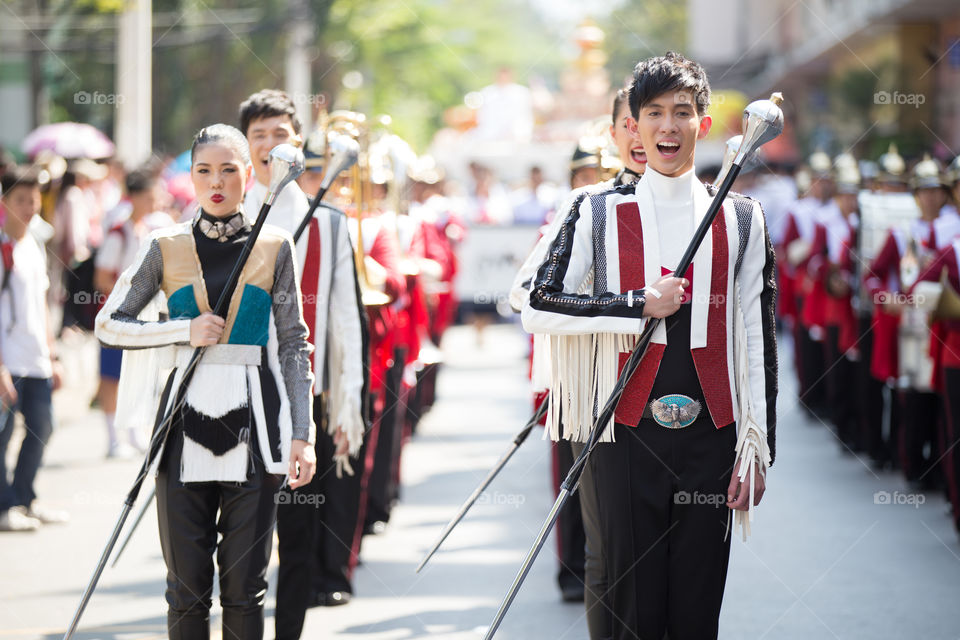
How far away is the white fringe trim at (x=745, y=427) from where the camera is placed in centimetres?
386

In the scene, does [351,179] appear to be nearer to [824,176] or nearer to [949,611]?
[949,611]

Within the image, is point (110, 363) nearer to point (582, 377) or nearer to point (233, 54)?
point (582, 377)

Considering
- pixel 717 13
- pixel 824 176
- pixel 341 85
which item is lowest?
pixel 824 176

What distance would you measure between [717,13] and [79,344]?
35.8 metres

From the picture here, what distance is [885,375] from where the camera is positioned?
8977 mm

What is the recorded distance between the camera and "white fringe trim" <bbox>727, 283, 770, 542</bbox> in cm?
386

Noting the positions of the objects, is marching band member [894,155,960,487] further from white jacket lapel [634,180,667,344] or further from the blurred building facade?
the blurred building facade

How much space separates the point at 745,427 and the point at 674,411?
0.68ft

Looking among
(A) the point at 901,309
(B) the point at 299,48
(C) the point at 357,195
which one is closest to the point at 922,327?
(A) the point at 901,309

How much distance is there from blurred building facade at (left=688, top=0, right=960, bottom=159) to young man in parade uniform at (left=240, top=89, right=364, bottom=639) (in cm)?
970

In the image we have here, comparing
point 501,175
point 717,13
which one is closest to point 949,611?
point 501,175

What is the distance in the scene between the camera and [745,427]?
153 inches

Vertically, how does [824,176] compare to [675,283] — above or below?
above

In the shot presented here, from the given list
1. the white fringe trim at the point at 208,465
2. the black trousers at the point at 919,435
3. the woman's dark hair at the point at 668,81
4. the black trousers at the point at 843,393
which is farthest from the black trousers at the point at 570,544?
the black trousers at the point at 843,393
